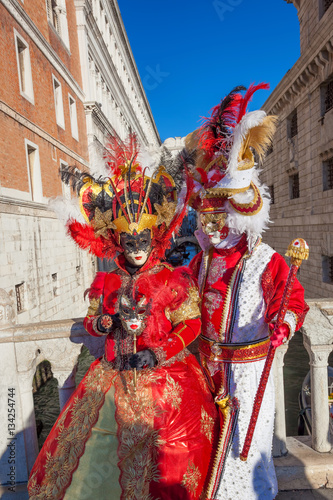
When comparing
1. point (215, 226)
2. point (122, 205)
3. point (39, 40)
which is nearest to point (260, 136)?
point (215, 226)

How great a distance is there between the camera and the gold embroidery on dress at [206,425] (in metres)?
2.16

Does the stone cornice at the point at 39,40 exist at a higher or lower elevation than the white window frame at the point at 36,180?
higher

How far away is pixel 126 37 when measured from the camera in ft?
104

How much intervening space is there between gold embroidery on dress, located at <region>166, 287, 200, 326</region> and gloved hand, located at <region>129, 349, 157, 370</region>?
0.35m

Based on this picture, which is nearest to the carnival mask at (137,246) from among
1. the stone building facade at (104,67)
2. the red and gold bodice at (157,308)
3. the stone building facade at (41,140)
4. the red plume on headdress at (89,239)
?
the red and gold bodice at (157,308)

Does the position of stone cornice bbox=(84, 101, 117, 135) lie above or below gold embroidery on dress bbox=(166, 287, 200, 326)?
above

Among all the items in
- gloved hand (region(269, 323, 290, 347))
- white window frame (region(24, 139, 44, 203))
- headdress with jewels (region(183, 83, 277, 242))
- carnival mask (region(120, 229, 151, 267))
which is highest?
white window frame (region(24, 139, 44, 203))

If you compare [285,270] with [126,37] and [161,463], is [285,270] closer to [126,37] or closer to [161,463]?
[161,463]

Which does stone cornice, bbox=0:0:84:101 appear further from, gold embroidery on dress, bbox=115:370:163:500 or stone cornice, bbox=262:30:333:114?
gold embroidery on dress, bbox=115:370:163:500

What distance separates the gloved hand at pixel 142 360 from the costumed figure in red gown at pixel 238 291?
1.97 ft

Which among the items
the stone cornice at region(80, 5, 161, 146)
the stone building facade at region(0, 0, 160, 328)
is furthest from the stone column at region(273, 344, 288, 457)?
the stone cornice at region(80, 5, 161, 146)

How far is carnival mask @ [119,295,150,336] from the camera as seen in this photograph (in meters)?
1.94

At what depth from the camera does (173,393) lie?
2.09 m

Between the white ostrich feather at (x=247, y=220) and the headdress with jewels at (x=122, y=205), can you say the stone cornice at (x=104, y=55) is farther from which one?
the white ostrich feather at (x=247, y=220)
